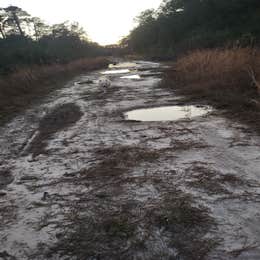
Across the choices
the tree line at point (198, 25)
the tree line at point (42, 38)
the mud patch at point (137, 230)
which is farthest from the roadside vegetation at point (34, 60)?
the tree line at point (198, 25)

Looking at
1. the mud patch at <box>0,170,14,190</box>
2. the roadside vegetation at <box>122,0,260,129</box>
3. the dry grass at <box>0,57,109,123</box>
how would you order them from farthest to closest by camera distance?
the dry grass at <box>0,57,109,123</box>
the roadside vegetation at <box>122,0,260,129</box>
the mud patch at <box>0,170,14,190</box>

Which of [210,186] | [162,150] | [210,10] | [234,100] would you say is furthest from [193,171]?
[210,10]

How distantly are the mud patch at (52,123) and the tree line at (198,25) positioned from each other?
14.5 meters

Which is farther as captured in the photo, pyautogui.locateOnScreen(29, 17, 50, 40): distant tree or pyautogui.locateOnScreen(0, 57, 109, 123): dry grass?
pyautogui.locateOnScreen(29, 17, 50, 40): distant tree

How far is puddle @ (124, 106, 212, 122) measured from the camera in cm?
582

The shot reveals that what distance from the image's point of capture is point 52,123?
6.19 m

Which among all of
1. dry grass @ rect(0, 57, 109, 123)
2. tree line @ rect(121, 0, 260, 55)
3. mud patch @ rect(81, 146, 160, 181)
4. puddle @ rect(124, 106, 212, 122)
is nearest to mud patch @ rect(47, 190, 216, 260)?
mud patch @ rect(81, 146, 160, 181)

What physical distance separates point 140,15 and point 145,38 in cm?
940

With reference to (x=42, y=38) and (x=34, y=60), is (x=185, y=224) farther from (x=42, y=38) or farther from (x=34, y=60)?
(x=42, y=38)

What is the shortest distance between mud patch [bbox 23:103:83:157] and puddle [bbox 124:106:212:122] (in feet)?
4.55

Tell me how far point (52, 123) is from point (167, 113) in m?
2.66

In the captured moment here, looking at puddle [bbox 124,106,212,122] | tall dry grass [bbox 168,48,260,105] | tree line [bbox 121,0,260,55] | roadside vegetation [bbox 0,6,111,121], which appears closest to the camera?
puddle [bbox 124,106,212,122]

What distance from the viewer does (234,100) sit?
628 centimetres

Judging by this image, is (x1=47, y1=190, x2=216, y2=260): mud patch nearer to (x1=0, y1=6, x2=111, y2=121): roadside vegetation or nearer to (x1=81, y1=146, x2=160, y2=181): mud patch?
(x1=81, y1=146, x2=160, y2=181): mud patch
